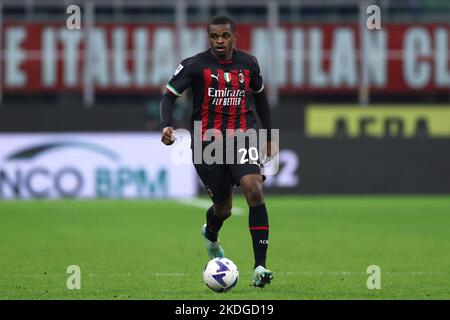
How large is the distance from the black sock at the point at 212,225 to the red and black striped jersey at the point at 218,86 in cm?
90

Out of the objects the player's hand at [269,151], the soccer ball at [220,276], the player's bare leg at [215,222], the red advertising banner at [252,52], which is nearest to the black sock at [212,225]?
the player's bare leg at [215,222]

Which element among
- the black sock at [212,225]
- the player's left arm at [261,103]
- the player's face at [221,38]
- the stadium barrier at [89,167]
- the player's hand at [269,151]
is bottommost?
the stadium barrier at [89,167]

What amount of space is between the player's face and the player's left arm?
380 mm

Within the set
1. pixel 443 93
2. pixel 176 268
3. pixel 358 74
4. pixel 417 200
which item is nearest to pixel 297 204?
pixel 417 200

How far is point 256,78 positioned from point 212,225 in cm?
143

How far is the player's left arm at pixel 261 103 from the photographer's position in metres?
10.1

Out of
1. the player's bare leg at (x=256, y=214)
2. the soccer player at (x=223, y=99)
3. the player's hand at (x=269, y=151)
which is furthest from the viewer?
the player's hand at (x=269, y=151)

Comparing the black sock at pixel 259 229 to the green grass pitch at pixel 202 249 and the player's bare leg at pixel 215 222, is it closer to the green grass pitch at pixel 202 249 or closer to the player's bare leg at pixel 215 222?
the green grass pitch at pixel 202 249

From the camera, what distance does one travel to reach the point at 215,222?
34.3ft

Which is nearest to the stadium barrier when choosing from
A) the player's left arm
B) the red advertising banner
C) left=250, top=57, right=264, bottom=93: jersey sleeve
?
the red advertising banner

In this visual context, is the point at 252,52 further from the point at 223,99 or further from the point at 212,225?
the point at 223,99

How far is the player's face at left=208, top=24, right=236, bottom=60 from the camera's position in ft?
31.7

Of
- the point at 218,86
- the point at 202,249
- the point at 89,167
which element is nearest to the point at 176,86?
the point at 218,86

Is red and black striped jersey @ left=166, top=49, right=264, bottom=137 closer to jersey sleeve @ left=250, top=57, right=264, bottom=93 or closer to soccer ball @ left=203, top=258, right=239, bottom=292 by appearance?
jersey sleeve @ left=250, top=57, right=264, bottom=93
